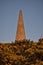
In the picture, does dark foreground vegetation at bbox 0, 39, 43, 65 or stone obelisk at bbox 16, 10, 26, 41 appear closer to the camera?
dark foreground vegetation at bbox 0, 39, 43, 65

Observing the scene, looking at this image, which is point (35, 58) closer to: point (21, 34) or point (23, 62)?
point (23, 62)

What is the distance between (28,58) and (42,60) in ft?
9.12

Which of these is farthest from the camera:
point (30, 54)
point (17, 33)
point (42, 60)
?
point (17, 33)

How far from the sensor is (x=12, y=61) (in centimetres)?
3033

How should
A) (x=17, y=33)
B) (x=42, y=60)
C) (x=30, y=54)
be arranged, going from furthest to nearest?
1. (x=17, y=33)
2. (x=30, y=54)
3. (x=42, y=60)

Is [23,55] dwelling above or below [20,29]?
below

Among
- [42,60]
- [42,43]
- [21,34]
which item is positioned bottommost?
[42,60]

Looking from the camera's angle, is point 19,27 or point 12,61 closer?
point 12,61

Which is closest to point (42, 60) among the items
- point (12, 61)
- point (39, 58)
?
point (39, 58)

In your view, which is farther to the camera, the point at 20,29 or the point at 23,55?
the point at 20,29

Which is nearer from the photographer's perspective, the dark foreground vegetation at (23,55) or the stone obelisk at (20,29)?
the dark foreground vegetation at (23,55)

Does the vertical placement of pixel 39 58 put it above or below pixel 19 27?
below

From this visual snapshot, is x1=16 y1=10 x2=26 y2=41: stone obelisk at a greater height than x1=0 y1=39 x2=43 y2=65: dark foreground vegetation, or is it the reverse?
x1=16 y1=10 x2=26 y2=41: stone obelisk

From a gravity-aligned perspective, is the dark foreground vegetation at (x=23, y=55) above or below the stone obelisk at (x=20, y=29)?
below
